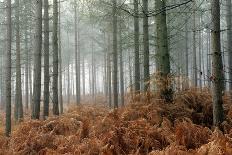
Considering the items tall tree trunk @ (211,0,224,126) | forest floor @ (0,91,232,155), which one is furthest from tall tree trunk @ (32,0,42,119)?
tall tree trunk @ (211,0,224,126)

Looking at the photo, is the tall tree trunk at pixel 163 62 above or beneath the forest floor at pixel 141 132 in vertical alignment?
above

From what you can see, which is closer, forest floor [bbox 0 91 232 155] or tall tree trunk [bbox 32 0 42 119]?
forest floor [bbox 0 91 232 155]

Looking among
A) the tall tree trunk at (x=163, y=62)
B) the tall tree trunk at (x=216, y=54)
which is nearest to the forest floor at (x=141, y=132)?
the tall tree trunk at (x=163, y=62)

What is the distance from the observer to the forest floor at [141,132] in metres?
7.16

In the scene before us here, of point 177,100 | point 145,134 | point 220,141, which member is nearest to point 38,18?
point 177,100

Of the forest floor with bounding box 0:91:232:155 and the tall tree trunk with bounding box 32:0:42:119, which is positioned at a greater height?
the tall tree trunk with bounding box 32:0:42:119

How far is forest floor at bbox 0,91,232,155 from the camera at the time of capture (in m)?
7.16

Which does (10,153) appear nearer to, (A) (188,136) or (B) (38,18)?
(A) (188,136)

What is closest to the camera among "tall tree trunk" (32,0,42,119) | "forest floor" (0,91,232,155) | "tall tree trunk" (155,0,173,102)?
"forest floor" (0,91,232,155)

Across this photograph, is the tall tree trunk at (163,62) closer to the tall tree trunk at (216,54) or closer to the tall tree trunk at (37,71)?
the tall tree trunk at (216,54)

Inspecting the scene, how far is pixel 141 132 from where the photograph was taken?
7.97 metres

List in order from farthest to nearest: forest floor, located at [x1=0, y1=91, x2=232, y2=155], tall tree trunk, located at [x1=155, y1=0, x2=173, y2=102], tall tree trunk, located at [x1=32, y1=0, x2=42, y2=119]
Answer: tall tree trunk, located at [x1=32, y1=0, x2=42, y2=119] < tall tree trunk, located at [x1=155, y1=0, x2=173, y2=102] < forest floor, located at [x1=0, y1=91, x2=232, y2=155]

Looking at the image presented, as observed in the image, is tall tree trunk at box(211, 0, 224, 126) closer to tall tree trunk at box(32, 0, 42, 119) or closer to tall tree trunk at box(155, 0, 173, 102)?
tall tree trunk at box(155, 0, 173, 102)

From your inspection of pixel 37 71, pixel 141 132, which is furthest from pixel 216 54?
pixel 37 71
